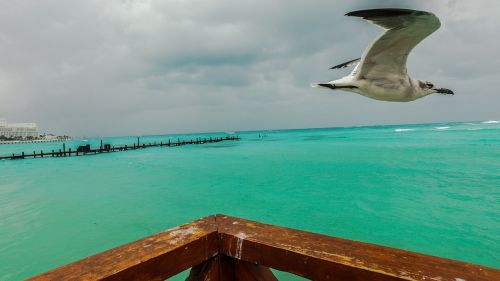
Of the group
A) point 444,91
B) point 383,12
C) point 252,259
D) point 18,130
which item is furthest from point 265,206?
point 18,130

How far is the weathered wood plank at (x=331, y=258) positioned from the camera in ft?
3.13

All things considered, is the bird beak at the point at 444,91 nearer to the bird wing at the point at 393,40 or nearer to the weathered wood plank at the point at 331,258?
the bird wing at the point at 393,40

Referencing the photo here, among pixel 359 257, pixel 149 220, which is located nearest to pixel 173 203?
pixel 149 220

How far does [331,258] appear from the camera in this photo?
3.46ft

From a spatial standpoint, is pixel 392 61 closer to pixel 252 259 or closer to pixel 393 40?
pixel 393 40

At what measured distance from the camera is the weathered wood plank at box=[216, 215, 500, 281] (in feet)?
3.13

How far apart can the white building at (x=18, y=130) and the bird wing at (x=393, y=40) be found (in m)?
135

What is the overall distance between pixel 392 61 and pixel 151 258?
3.06 meters

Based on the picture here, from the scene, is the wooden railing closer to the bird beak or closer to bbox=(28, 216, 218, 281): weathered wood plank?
bbox=(28, 216, 218, 281): weathered wood plank

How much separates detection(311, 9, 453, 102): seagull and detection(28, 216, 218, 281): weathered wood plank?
2.13 metres

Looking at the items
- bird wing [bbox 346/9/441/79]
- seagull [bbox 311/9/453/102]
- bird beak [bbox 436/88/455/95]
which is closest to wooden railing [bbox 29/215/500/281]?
seagull [bbox 311/9/453/102]

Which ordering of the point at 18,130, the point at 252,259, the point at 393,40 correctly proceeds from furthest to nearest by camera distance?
the point at 18,130 → the point at 393,40 → the point at 252,259

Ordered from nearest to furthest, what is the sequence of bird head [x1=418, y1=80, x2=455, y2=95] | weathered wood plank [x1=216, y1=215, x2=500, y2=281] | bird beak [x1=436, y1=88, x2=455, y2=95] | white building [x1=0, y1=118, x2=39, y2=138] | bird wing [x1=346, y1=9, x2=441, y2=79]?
weathered wood plank [x1=216, y1=215, x2=500, y2=281]
bird wing [x1=346, y1=9, x2=441, y2=79]
bird head [x1=418, y1=80, x2=455, y2=95]
bird beak [x1=436, y1=88, x2=455, y2=95]
white building [x1=0, y1=118, x2=39, y2=138]

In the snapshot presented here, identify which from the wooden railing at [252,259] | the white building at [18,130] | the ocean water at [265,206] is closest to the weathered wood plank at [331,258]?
the wooden railing at [252,259]
